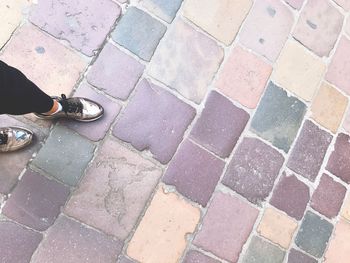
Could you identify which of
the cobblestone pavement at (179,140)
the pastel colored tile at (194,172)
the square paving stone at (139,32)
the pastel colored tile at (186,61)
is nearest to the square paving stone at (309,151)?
the cobblestone pavement at (179,140)

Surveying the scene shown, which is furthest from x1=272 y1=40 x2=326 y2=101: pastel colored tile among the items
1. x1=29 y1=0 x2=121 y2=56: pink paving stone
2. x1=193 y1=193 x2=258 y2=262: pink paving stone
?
x1=29 y1=0 x2=121 y2=56: pink paving stone

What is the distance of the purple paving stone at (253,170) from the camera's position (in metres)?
2.21

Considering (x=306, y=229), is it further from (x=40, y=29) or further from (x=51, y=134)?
(x=40, y=29)

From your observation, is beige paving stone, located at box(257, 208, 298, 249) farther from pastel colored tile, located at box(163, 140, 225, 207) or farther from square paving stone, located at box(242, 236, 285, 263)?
pastel colored tile, located at box(163, 140, 225, 207)

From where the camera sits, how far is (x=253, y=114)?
233 centimetres

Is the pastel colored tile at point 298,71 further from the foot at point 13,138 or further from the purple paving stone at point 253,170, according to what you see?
the foot at point 13,138

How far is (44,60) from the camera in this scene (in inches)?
81.2

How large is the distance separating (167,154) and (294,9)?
3.82 feet

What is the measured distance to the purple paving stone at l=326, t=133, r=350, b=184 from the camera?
2.44m

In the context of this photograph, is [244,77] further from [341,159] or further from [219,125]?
[341,159]

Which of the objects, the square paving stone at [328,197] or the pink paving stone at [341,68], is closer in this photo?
the square paving stone at [328,197]

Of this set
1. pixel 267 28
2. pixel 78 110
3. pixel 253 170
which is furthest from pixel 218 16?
pixel 78 110

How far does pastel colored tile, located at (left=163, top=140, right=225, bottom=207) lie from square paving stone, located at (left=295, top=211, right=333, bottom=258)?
0.53m

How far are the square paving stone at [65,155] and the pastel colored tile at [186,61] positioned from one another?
1.63 feet
